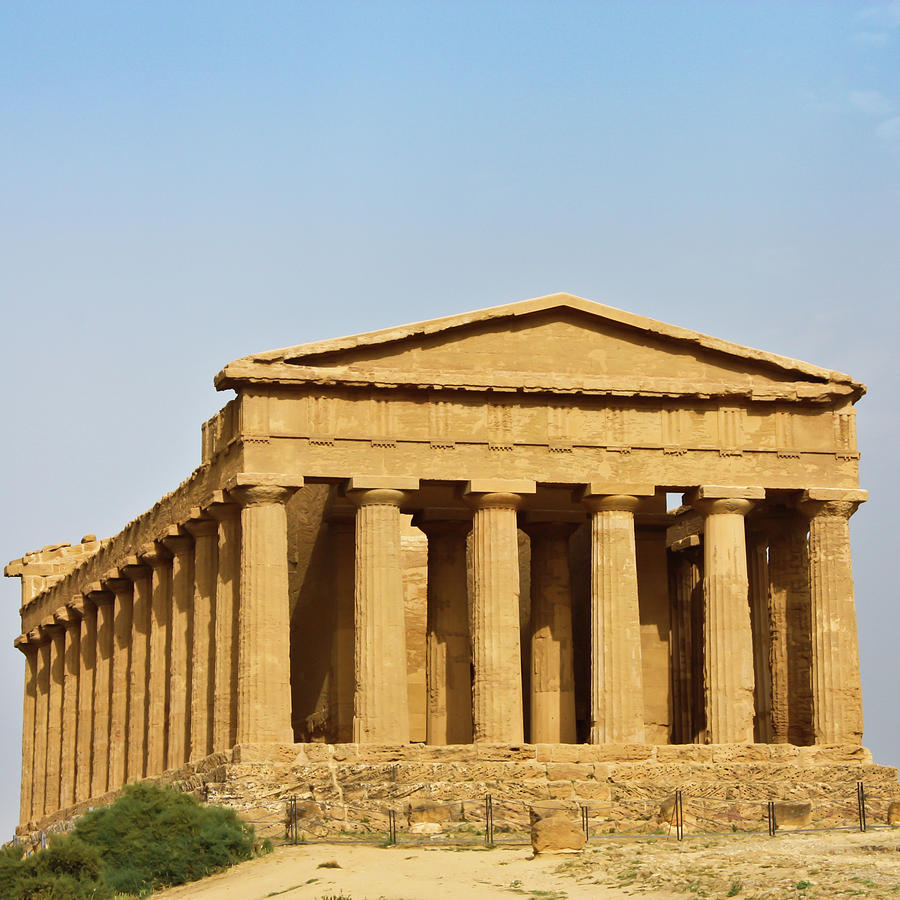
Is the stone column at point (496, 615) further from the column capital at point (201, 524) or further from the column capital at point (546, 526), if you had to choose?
the column capital at point (201, 524)

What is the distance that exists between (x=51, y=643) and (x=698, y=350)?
82.9 ft

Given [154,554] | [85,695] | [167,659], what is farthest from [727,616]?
[85,695]

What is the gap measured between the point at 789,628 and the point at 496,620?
727 centimetres

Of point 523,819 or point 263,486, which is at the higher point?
point 263,486

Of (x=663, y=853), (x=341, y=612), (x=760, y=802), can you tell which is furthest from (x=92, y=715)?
(x=663, y=853)

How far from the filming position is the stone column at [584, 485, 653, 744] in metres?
51.5

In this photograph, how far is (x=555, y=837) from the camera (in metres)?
41.7

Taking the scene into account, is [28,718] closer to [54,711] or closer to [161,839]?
[54,711]

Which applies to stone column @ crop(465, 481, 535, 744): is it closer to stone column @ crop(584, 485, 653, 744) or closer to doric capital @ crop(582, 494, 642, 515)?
doric capital @ crop(582, 494, 642, 515)

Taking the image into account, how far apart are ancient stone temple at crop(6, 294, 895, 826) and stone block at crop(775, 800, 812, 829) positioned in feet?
15.7

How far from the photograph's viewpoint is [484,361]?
52.6 meters

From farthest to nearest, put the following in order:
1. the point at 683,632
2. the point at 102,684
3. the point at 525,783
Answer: the point at 102,684 → the point at 683,632 → the point at 525,783

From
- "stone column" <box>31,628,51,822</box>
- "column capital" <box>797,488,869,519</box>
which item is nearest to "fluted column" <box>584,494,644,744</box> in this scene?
"column capital" <box>797,488,869,519</box>

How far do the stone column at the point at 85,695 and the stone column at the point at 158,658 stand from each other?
7.15 metres
